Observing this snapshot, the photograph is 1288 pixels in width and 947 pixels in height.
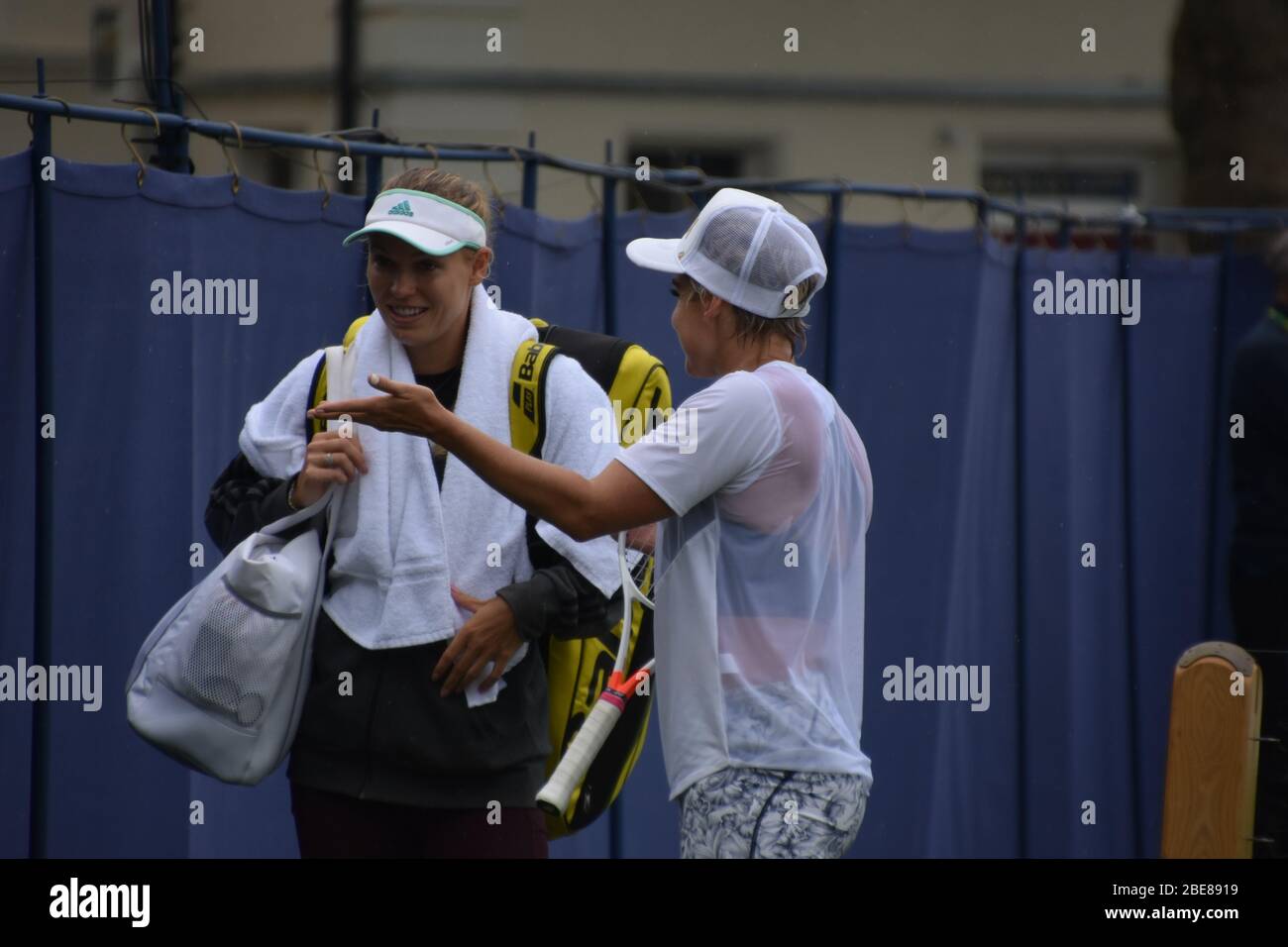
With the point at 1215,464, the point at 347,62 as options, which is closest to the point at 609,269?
the point at 1215,464

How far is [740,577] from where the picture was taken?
3008 millimetres

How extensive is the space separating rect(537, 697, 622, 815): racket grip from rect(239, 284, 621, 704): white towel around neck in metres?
0.25

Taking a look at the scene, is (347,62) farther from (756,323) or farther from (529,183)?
(756,323)

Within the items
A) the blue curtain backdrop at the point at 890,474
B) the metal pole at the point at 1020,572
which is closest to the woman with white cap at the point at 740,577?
the blue curtain backdrop at the point at 890,474

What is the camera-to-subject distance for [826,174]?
15797 mm

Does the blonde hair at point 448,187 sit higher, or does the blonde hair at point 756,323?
the blonde hair at point 448,187

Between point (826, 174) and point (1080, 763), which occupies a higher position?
point (826, 174)

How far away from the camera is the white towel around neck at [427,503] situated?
330 cm

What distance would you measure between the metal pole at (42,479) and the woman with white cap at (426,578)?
741 millimetres

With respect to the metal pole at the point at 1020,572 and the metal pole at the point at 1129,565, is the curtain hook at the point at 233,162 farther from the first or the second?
the metal pole at the point at 1129,565

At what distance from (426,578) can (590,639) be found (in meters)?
0.44
